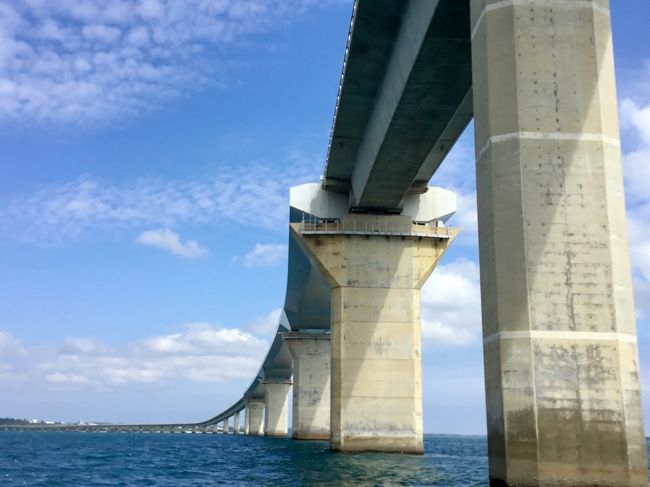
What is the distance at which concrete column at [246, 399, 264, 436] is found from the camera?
141875mm

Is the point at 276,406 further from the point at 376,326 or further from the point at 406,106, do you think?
the point at 406,106

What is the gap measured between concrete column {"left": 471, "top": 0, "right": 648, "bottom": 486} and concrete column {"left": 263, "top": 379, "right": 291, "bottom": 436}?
92.3m

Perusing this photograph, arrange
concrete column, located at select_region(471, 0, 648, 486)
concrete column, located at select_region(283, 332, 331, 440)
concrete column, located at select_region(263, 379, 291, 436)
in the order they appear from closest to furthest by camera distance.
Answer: concrete column, located at select_region(471, 0, 648, 486)
concrete column, located at select_region(283, 332, 331, 440)
concrete column, located at select_region(263, 379, 291, 436)

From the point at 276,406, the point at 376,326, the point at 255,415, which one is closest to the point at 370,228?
the point at 376,326

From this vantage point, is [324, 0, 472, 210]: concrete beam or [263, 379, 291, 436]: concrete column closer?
[324, 0, 472, 210]: concrete beam

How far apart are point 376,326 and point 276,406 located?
2850 inches

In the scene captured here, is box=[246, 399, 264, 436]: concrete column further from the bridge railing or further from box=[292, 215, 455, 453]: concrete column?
the bridge railing

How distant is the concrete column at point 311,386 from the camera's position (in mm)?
64625

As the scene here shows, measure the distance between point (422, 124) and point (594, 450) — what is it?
16191 mm

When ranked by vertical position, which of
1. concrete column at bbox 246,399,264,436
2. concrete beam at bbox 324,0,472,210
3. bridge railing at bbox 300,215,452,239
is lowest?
concrete column at bbox 246,399,264,436

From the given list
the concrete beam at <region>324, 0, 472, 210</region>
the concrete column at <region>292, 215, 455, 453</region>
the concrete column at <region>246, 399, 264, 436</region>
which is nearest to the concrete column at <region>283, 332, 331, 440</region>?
the concrete column at <region>292, 215, 455, 453</region>

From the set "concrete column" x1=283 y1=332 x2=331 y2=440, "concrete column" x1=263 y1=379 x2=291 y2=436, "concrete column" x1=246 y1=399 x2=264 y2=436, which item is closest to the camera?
"concrete column" x1=283 y1=332 x2=331 y2=440

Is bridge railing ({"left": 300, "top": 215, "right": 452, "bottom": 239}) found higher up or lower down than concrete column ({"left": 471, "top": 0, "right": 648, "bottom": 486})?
higher up

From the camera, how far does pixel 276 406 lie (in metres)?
108
